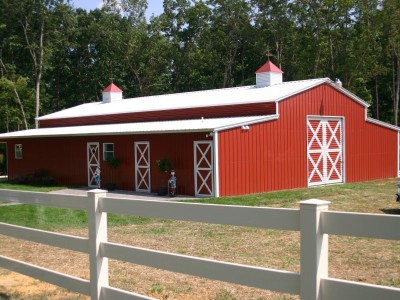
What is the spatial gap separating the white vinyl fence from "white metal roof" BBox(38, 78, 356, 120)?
16.0 metres

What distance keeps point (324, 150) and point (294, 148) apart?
6.51 ft

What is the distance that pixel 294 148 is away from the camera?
21.0 m

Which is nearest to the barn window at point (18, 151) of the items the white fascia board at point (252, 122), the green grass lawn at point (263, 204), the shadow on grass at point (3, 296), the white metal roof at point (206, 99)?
the white metal roof at point (206, 99)

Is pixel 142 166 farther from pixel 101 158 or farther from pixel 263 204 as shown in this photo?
pixel 263 204

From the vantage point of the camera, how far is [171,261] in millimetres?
4172

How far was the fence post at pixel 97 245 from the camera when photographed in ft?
15.6

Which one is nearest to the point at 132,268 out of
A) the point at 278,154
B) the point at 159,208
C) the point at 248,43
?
the point at 159,208

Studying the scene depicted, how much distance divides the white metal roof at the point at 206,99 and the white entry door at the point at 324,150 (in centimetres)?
161

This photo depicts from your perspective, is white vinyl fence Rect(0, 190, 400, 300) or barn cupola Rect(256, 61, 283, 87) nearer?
white vinyl fence Rect(0, 190, 400, 300)

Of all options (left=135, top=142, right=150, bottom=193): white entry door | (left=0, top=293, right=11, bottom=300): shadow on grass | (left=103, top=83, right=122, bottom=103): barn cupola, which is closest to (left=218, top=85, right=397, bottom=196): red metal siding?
(left=135, top=142, right=150, bottom=193): white entry door

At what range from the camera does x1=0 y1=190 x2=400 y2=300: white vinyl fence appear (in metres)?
3.11

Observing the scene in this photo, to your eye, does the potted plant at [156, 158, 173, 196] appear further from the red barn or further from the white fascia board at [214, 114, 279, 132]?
the white fascia board at [214, 114, 279, 132]

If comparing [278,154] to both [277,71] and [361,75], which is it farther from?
[361,75]

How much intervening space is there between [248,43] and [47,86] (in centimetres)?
1973
